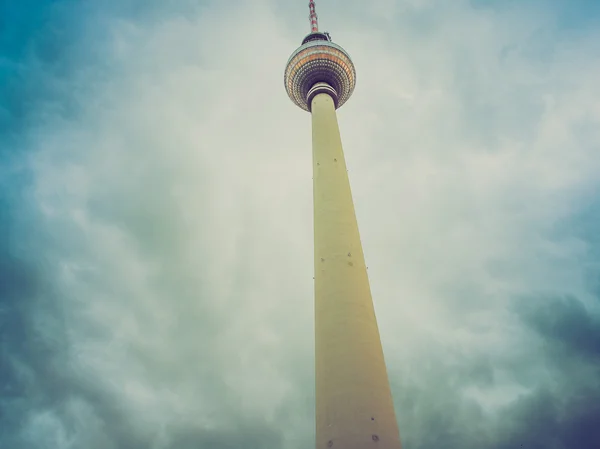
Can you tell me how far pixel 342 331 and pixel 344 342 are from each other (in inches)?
26.4

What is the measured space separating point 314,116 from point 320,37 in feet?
59.5

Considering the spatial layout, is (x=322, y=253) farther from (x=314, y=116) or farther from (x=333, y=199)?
(x=314, y=116)

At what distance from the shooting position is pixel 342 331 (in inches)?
912

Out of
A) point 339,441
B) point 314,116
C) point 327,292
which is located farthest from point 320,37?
point 339,441

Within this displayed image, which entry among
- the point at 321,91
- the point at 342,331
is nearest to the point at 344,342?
the point at 342,331

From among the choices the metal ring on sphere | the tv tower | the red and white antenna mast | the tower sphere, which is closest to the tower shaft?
the tv tower

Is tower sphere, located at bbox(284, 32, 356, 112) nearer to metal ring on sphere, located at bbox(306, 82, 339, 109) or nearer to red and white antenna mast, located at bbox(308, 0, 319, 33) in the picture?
metal ring on sphere, located at bbox(306, 82, 339, 109)

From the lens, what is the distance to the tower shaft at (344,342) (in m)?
19.6

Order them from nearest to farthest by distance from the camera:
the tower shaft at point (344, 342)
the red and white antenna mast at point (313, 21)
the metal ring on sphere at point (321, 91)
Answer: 1. the tower shaft at point (344, 342)
2. the metal ring on sphere at point (321, 91)
3. the red and white antenna mast at point (313, 21)

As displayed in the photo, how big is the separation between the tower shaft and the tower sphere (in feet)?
63.2

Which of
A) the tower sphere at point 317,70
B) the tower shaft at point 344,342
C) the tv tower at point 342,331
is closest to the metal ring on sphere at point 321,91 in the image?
the tower sphere at point 317,70

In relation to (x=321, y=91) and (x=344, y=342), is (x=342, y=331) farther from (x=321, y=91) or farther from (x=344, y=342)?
(x=321, y=91)

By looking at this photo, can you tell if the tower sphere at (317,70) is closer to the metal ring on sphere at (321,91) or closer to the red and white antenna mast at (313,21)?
the metal ring on sphere at (321,91)

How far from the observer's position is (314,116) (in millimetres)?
42031
